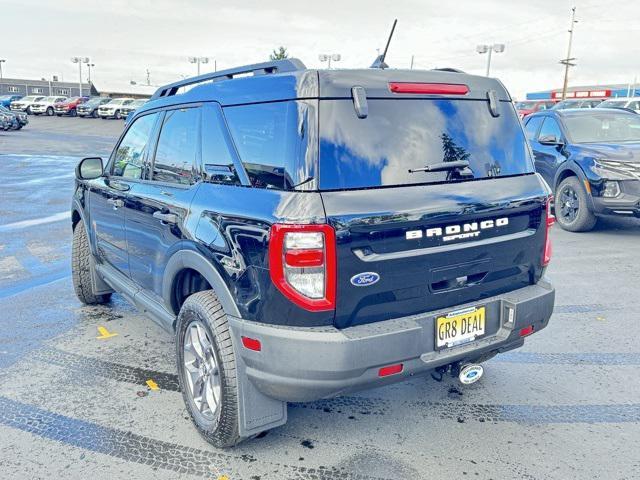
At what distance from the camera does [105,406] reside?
3482 mm

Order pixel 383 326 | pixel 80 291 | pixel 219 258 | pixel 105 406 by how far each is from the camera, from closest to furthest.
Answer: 1. pixel 383 326
2. pixel 219 258
3. pixel 105 406
4. pixel 80 291

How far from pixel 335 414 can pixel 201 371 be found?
2.80ft

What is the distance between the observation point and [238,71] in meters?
3.35

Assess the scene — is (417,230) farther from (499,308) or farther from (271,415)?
(271,415)

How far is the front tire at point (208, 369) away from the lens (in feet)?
9.23

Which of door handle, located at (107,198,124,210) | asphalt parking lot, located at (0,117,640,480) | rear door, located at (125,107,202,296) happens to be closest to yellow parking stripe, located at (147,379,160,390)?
asphalt parking lot, located at (0,117,640,480)

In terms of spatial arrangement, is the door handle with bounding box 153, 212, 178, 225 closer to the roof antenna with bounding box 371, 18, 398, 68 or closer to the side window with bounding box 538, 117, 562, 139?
the roof antenna with bounding box 371, 18, 398, 68

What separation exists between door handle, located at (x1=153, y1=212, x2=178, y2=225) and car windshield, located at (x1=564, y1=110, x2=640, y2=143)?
7.18 m

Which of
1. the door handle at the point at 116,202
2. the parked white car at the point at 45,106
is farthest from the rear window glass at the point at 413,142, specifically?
the parked white car at the point at 45,106

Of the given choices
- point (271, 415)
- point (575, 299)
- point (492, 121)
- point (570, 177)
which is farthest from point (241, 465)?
point (570, 177)

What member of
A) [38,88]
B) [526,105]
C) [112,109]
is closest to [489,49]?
[526,105]

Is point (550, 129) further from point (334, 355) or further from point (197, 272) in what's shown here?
point (334, 355)

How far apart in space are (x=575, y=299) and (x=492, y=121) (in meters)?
2.97

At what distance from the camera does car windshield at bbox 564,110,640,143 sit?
28.5 feet
